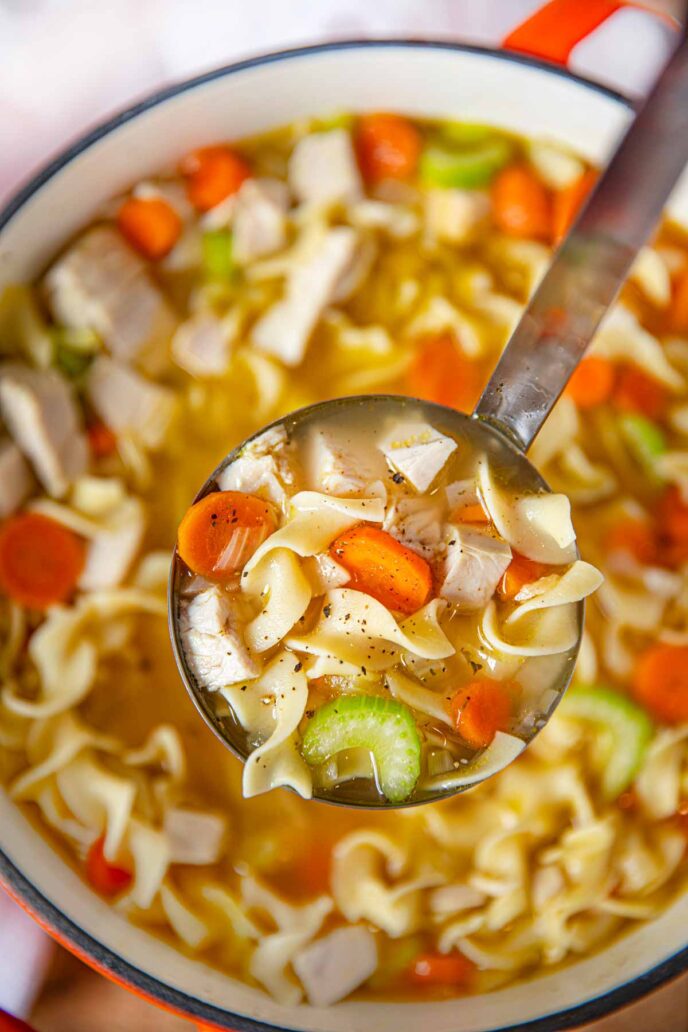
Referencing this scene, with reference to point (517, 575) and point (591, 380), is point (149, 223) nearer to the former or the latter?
point (591, 380)

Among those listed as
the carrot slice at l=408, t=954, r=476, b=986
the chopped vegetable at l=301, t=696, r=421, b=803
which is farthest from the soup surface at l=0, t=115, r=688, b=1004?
the chopped vegetable at l=301, t=696, r=421, b=803

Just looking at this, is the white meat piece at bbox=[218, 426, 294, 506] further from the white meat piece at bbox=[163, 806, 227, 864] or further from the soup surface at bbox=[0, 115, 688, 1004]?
the white meat piece at bbox=[163, 806, 227, 864]

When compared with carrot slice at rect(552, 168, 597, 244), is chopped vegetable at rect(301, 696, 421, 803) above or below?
below

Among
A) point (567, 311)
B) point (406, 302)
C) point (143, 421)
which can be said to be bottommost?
point (143, 421)

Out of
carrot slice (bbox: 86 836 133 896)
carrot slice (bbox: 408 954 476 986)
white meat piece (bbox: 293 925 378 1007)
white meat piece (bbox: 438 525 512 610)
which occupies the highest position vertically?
white meat piece (bbox: 438 525 512 610)

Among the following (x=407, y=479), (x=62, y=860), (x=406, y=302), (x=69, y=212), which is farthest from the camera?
(x=406, y=302)

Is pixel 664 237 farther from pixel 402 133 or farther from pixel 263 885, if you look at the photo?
pixel 263 885

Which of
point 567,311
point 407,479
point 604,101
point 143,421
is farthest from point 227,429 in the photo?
point 604,101
